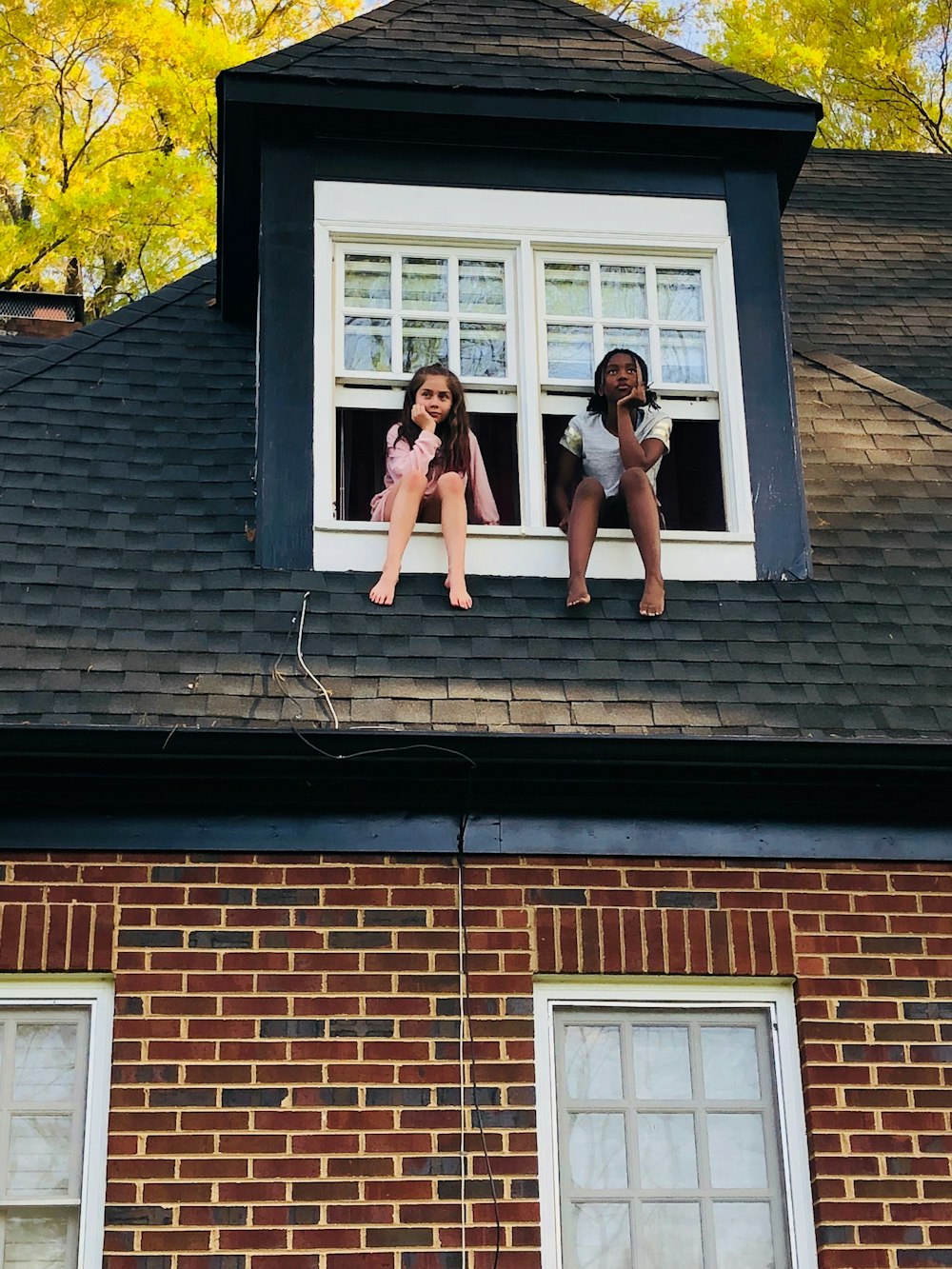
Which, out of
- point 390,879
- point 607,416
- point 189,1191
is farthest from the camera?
point 607,416

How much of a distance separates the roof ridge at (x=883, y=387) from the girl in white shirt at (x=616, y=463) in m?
1.35

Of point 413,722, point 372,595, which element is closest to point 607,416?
point 372,595

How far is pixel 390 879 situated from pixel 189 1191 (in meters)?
1.26

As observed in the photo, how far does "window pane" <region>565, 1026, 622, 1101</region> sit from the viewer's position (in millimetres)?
6340

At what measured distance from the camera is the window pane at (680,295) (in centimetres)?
799

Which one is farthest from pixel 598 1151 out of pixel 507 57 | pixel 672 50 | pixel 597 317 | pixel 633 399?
pixel 672 50

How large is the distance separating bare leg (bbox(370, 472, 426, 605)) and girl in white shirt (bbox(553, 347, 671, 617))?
0.64 m

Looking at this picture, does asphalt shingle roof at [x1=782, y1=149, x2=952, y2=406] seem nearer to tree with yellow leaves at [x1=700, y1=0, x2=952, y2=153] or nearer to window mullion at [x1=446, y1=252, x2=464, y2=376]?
window mullion at [x1=446, y1=252, x2=464, y2=376]

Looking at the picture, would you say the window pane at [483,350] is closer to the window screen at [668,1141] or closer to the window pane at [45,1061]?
the window screen at [668,1141]

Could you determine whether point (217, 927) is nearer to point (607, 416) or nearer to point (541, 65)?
point (607, 416)

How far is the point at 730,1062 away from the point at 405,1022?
1198 millimetres

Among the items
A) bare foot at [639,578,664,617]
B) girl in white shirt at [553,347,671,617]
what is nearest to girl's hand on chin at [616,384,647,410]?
girl in white shirt at [553,347,671,617]

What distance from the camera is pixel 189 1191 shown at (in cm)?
593

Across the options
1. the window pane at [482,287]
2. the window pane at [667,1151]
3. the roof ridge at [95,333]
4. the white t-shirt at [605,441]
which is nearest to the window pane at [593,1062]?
the window pane at [667,1151]
